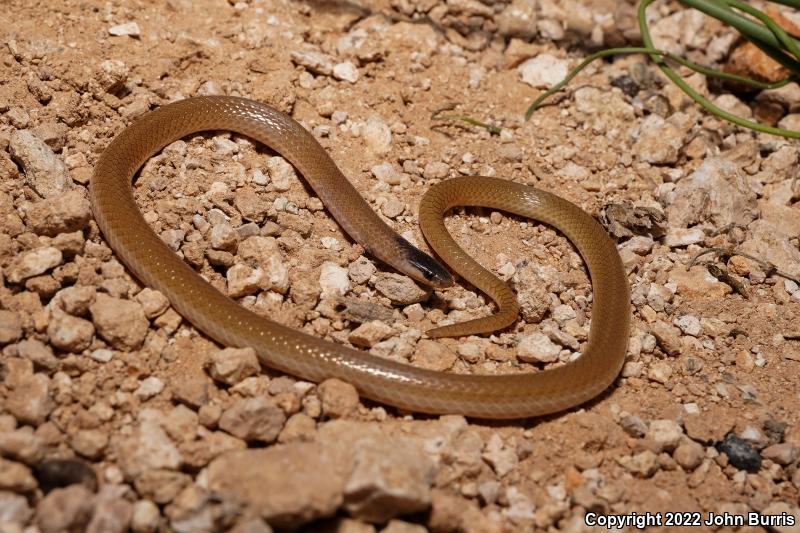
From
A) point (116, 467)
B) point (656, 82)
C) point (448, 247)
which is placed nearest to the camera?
point (116, 467)

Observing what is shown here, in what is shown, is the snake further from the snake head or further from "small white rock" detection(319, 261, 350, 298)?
"small white rock" detection(319, 261, 350, 298)

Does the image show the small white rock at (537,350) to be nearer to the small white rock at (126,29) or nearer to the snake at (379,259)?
the snake at (379,259)

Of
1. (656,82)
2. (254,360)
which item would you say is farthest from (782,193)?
(254,360)

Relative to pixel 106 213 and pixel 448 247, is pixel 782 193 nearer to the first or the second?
pixel 448 247

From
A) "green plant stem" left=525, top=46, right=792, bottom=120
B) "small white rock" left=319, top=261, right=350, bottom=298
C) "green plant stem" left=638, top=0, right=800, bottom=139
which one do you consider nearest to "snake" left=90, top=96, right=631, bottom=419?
"small white rock" left=319, top=261, right=350, bottom=298

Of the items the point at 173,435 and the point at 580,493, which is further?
the point at 580,493
